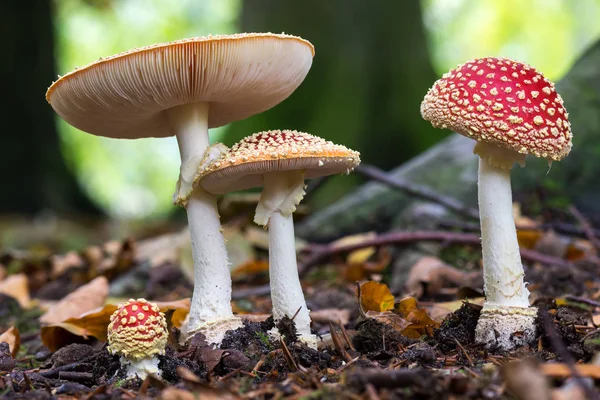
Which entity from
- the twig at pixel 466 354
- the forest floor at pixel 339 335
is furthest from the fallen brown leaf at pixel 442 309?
the twig at pixel 466 354

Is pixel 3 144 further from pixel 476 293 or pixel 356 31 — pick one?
pixel 476 293

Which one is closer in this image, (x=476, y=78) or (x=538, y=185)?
(x=476, y=78)

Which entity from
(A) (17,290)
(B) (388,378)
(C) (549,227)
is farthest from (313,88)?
(B) (388,378)

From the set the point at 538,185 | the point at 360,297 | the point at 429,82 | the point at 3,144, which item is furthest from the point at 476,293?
the point at 3,144

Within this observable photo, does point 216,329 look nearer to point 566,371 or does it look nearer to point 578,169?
point 566,371

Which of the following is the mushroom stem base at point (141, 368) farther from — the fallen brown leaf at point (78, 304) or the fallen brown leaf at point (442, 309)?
the fallen brown leaf at point (442, 309)

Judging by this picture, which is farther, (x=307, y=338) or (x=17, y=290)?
(x=17, y=290)

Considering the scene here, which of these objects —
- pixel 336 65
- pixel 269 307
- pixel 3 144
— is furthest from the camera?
pixel 3 144

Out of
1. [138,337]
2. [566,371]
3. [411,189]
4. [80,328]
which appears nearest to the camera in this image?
[566,371]
